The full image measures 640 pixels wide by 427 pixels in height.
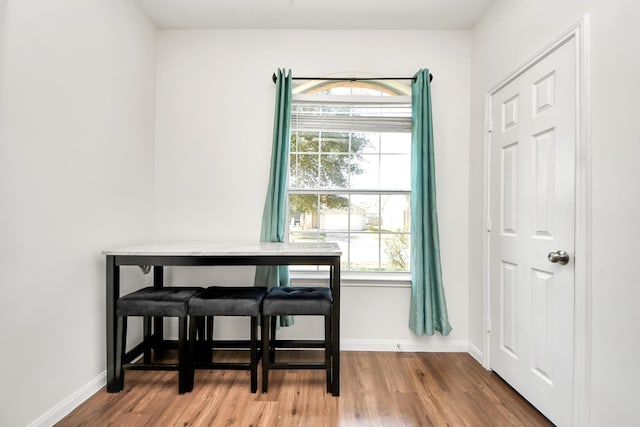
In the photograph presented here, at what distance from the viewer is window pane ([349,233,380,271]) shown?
279 cm

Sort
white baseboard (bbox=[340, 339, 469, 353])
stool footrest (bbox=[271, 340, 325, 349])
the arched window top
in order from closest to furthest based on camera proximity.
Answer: stool footrest (bbox=[271, 340, 325, 349]) → white baseboard (bbox=[340, 339, 469, 353]) → the arched window top

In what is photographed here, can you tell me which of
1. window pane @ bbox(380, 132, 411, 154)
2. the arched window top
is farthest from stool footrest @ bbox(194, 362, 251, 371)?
the arched window top

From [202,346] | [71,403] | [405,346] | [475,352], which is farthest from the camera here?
[405,346]

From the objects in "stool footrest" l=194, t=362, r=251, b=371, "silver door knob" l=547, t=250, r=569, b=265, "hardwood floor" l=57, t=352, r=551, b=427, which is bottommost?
"hardwood floor" l=57, t=352, r=551, b=427

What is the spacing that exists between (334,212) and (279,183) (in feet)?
1.89

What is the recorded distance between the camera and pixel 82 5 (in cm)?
189

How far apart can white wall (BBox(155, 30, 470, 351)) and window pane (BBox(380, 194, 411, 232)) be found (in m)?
0.32

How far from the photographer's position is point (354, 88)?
9.25 feet

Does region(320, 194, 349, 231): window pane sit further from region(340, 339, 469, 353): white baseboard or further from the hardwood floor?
the hardwood floor

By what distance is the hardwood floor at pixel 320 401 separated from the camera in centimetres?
173

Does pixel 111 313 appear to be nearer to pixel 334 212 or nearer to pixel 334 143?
pixel 334 212

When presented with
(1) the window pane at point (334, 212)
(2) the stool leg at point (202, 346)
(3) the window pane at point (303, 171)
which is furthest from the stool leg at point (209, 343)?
(3) the window pane at point (303, 171)

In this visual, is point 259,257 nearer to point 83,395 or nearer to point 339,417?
point 339,417

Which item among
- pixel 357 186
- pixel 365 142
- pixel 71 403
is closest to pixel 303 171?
pixel 357 186
